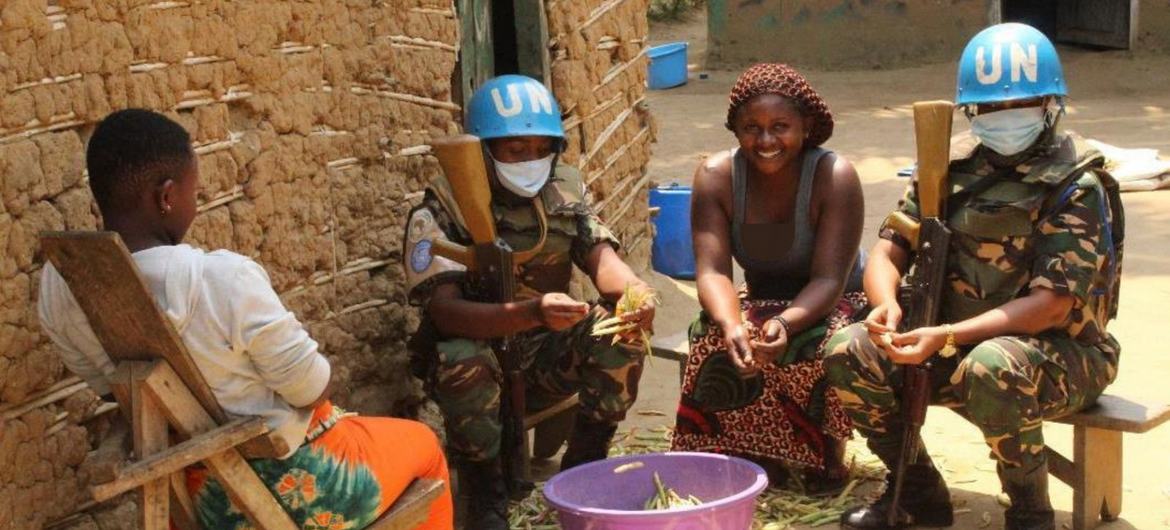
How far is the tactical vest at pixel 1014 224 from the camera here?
4578mm

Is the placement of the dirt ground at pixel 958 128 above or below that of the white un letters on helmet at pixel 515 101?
below

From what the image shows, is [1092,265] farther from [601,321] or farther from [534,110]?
[534,110]

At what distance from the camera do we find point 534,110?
499 centimetres

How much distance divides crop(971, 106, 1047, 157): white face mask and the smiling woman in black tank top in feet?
1.85

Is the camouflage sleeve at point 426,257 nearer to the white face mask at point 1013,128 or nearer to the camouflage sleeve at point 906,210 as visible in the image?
the camouflage sleeve at point 906,210

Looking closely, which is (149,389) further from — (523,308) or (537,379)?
(537,379)

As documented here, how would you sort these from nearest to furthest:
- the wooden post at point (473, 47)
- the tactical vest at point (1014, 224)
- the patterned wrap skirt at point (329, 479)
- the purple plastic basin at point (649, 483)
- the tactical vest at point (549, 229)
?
the patterned wrap skirt at point (329, 479) → the purple plastic basin at point (649, 483) → the tactical vest at point (1014, 224) → the tactical vest at point (549, 229) → the wooden post at point (473, 47)

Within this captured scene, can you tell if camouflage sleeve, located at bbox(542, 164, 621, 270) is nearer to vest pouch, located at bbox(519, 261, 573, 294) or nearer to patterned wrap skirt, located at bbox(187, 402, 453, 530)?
vest pouch, located at bbox(519, 261, 573, 294)

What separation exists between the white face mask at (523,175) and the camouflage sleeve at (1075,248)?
1.62 meters

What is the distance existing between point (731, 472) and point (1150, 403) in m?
1.35

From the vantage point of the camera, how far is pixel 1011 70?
4613 millimetres

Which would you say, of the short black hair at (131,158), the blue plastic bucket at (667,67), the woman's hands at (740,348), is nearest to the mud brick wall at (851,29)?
the blue plastic bucket at (667,67)

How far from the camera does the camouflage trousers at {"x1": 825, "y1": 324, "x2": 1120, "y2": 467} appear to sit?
14.3 feet

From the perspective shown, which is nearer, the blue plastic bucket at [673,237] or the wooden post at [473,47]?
the wooden post at [473,47]
